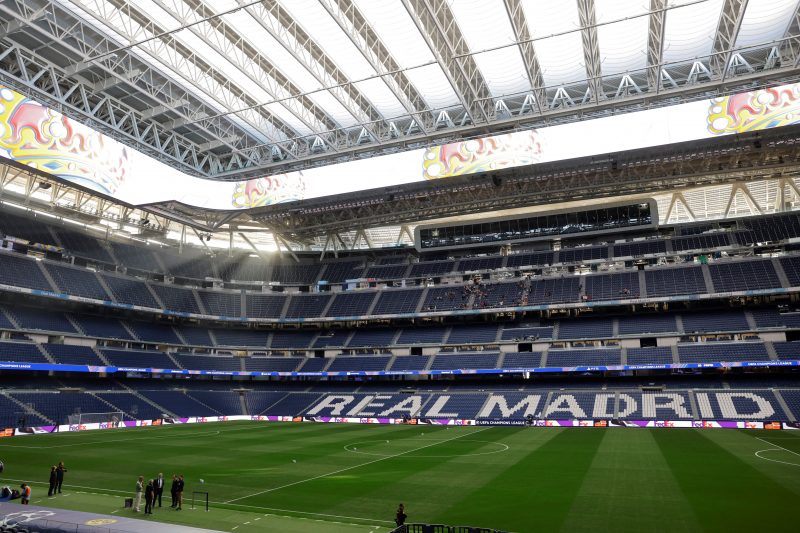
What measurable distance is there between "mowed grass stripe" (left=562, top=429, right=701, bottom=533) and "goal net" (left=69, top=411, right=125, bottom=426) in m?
41.2

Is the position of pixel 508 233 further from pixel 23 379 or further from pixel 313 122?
pixel 23 379

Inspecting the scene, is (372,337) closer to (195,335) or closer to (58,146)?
(195,335)

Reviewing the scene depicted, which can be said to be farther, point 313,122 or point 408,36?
point 313,122

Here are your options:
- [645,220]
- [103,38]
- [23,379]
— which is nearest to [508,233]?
[645,220]

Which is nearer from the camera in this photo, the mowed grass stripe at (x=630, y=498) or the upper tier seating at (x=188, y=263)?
the mowed grass stripe at (x=630, y=498)

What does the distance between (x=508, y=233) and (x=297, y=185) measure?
29091 millimetres

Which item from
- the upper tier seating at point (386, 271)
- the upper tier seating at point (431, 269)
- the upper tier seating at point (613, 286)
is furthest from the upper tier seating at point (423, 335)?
the upper tier seating at point (613, 286)

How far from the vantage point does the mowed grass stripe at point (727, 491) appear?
52.3ft

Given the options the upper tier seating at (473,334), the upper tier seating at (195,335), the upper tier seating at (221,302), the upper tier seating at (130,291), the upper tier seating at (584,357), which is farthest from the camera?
the upper tier seating at (221,302)

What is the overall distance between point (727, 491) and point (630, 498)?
4155 millimetres

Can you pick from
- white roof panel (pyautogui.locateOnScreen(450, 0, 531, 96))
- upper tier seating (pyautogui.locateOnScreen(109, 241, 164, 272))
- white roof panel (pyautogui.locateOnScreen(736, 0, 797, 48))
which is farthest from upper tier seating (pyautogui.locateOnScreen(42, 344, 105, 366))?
white roof panel (pyautogui.locateOnScreen(736, 0, 797, 48))

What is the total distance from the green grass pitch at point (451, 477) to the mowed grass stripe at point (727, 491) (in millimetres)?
65

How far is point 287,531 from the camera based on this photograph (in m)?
16.3

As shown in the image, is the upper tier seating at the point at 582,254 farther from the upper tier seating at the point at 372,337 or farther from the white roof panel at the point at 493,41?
the white roof panel at the point at 493,41
